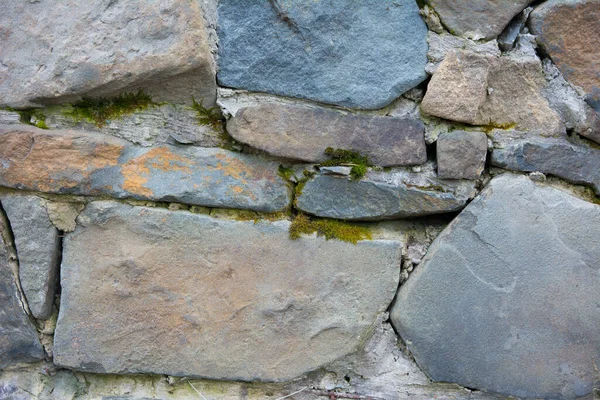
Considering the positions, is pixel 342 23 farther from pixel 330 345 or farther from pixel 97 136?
pixel 330 345

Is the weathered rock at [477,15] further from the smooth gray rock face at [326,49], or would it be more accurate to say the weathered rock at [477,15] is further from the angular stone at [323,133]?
the angular stone at [323,133]

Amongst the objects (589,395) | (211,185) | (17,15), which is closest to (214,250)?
(211,185)

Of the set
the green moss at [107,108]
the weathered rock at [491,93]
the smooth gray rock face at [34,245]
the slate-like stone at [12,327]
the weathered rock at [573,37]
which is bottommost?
the slate-like stone at [12,327]

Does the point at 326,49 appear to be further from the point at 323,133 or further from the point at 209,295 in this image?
the point at 209,295

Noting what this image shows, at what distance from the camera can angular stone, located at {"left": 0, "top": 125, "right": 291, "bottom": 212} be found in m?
1.11

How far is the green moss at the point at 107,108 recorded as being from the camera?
3.79 ft

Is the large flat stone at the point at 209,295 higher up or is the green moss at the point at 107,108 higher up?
the green moss at the point at 107,108

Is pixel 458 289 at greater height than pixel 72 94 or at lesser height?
lesser

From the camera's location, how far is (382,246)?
1.18m

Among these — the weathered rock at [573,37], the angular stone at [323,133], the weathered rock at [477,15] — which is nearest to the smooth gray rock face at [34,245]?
the angular stone at [323,133]

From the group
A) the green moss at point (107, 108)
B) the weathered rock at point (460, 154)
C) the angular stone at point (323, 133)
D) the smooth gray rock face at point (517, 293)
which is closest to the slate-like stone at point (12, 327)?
the green moss at point (107, 108)

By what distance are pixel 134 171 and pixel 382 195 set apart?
1.92 feet

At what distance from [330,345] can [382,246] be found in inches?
10.7

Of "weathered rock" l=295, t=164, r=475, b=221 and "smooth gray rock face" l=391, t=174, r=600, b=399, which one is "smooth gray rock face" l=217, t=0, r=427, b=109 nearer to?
"weathered rock" l=295, t=164, r=475, b=221
